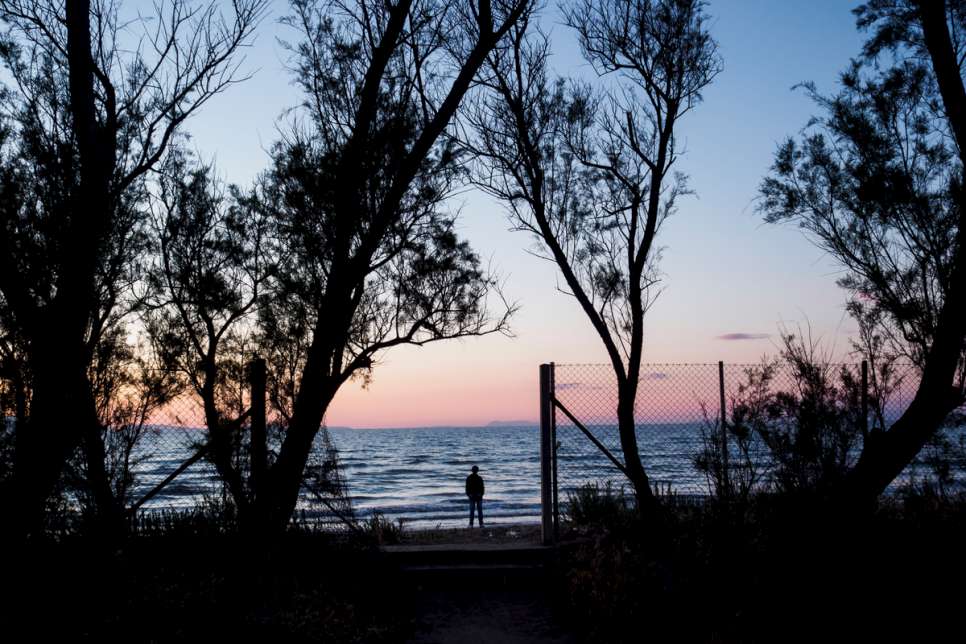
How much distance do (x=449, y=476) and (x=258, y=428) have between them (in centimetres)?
3223

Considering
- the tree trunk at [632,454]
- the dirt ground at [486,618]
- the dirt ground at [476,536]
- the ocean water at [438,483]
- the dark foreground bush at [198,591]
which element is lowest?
the ocean water at [438,483]

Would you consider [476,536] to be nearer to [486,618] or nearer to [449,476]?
[486,618]

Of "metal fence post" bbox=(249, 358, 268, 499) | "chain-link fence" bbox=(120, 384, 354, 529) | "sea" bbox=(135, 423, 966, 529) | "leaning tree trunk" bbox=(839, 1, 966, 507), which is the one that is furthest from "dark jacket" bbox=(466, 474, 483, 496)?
"leaning tree trunk" bbox=(839, 1, 966, 507)

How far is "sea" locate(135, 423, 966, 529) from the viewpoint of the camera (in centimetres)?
1079

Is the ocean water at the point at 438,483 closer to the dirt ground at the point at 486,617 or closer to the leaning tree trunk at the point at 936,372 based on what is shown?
the dirt ground at the point at 486,617

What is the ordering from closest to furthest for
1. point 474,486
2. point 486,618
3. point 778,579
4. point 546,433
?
point 778,579 → point 486,618 → point 546,433 → point 474,486

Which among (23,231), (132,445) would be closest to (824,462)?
(132,445)

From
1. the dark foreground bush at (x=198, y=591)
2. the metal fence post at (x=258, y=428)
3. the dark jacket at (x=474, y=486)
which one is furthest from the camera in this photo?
the dark jacket at (x=474, y=486)

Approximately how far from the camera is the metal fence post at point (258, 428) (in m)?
6.26

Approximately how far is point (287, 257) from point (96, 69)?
13.9ft

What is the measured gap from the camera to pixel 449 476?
1490 inches

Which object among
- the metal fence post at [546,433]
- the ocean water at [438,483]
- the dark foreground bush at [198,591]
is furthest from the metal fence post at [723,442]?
the ocean water at [438,483]

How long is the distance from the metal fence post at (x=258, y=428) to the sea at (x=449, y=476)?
2.95m

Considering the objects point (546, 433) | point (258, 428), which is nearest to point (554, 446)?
point (546, 433)
